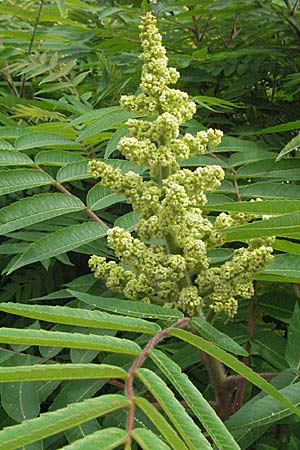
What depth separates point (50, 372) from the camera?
3.16 ft

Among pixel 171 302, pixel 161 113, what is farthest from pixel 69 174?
pixel 171 302

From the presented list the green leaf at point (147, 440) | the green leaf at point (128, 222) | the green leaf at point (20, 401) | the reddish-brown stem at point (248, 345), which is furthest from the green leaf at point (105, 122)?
the green leaf at point (147, 440)

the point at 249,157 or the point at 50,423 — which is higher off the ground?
the point at 50,423

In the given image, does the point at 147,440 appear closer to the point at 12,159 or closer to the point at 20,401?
the point at 20,401

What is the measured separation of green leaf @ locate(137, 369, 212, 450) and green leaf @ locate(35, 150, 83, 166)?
114 centimetres

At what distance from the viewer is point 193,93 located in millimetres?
2924

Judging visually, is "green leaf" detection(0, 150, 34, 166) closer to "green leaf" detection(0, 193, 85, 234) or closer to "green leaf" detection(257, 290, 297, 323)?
"green leaf" detection(0, 193, 85, 234)

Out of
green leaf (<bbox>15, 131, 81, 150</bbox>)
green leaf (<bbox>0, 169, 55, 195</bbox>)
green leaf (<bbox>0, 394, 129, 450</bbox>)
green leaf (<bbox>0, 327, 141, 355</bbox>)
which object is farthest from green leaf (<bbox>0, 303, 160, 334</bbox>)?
green leaf (<bbox>15, 131, 81, 150</bbox>)

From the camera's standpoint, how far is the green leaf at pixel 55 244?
5.72 ft

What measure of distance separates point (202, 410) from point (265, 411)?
379 mm

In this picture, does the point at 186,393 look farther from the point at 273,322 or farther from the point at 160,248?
the point at 273,322

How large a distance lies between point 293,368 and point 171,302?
32 cm

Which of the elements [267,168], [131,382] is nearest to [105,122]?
[267,168]

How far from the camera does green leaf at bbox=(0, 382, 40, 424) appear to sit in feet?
5.04
